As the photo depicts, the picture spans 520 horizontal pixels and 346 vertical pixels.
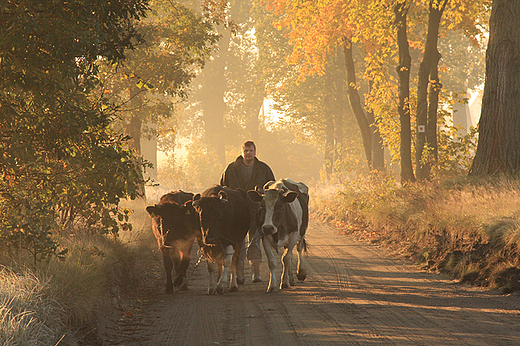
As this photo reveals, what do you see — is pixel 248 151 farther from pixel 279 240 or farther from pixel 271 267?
pixel 271 267

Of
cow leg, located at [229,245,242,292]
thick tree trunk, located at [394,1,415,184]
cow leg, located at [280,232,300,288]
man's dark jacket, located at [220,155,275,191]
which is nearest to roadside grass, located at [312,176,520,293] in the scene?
thick tree trunk, located at [394,1,415,184]

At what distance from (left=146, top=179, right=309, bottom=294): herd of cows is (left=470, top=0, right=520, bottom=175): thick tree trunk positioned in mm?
6815

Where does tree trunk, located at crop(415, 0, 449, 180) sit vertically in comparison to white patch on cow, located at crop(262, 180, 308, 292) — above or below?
above

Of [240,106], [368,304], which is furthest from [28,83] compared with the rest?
[240,106]

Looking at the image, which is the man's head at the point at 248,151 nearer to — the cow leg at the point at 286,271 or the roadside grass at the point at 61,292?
the cow leg at the point at 286,271

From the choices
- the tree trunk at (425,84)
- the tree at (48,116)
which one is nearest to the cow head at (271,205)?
the tree at (48,116)

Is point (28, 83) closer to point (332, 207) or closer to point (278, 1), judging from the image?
point (332, 207)

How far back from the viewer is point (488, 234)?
10031 millimetres

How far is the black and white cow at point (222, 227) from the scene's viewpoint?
29.6 feet

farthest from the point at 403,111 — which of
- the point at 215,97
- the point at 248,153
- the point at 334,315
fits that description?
the point at 215,97

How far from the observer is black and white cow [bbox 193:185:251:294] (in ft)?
29.6

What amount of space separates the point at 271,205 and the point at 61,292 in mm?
3893

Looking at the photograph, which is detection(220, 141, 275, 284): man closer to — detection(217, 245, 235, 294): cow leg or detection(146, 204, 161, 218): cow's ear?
detection(217, 245, 235, 294): cow leg

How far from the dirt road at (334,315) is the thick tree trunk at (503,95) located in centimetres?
526
